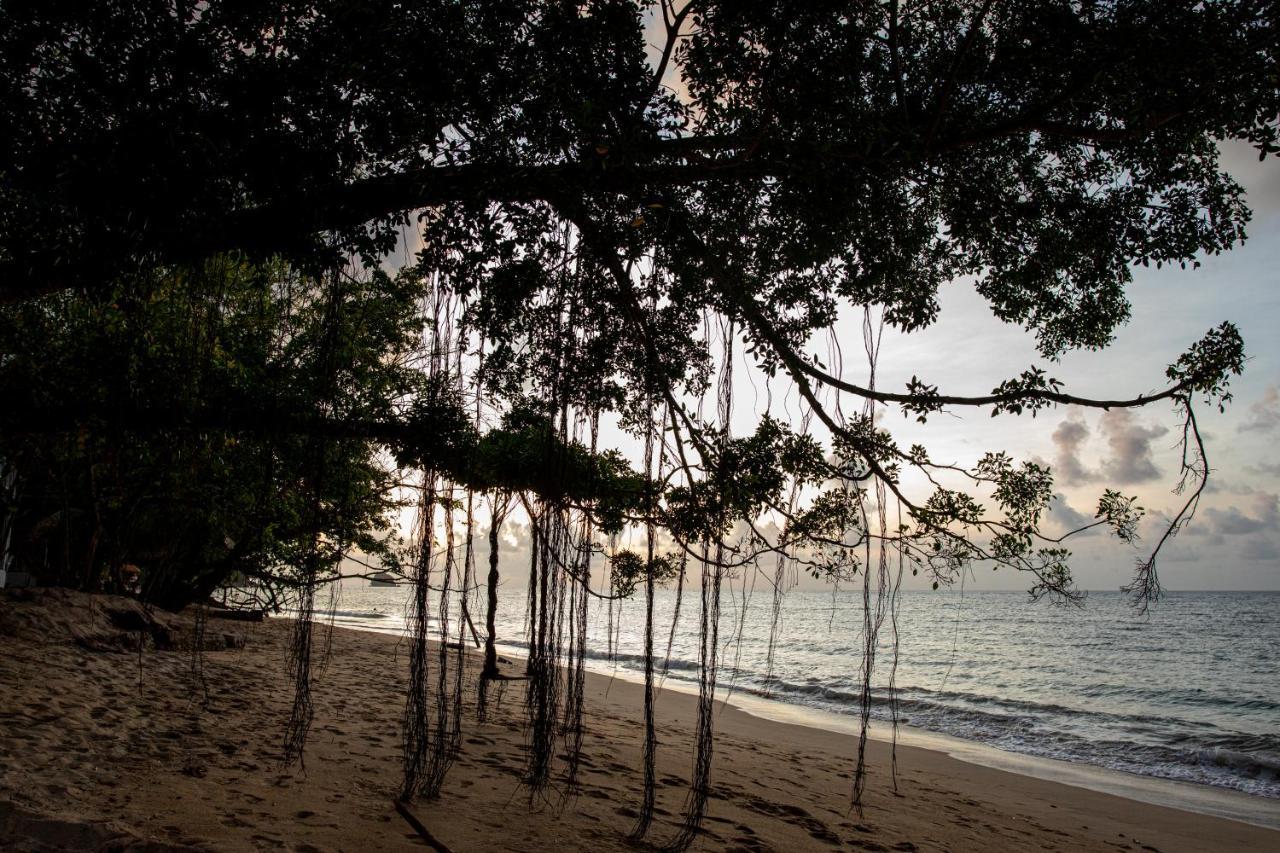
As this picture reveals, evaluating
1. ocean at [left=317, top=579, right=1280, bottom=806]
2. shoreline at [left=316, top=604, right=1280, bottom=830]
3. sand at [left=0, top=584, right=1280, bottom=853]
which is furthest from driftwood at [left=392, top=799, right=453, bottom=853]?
shoreline at [left=316, top=604, right=1280, bottom=830]

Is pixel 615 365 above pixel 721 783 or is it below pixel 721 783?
above

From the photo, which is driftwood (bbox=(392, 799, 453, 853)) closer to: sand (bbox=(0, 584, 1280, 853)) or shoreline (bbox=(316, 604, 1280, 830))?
sand (bbox=(0, 584, 1280, 853))

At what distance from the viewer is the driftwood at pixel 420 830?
3686 millimetres

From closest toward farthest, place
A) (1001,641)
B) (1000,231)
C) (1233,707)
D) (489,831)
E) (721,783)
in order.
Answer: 1. (489,831)
2. (1000,231)
3. (721,783)
4. (1233,707)
5. (1001,641)

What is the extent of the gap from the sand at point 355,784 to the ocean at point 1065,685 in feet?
3.82

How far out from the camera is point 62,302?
8.28 m

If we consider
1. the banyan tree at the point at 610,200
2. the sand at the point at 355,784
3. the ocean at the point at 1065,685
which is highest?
the banyan tree at the point at 610,200

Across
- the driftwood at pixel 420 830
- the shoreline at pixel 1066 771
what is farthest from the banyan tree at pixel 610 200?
the shoreline at pixel 1066 771

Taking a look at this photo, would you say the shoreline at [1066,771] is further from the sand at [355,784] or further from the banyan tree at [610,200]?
the banyan tree at [610,200]

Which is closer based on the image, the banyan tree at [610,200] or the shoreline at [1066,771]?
the banyan tree at [610,200]

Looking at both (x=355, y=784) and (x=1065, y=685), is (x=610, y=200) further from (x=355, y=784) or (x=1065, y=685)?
(x=1065, y=685)

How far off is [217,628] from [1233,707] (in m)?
23.4

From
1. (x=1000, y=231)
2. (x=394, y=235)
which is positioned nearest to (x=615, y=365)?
(x=394, y=235)

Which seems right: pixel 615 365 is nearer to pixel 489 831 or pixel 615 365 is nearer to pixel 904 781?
pixel 489 831
